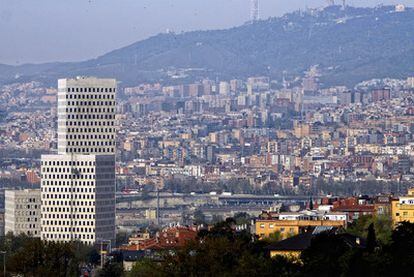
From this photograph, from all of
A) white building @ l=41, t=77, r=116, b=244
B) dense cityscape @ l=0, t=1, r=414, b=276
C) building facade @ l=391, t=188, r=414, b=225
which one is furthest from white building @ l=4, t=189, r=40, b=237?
building facade @ l=391, t=188, r=414, b=225

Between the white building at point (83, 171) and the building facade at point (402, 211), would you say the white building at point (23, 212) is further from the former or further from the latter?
the building facade at point (402, 211)

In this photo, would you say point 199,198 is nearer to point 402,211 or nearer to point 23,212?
point 23,212

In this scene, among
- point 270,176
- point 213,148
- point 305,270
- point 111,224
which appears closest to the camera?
point 305,270

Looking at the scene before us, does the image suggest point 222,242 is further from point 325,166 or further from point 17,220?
point 325,166

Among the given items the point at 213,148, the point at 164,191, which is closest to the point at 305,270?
the point at 164,191

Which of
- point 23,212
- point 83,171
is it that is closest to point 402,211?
point 83,171

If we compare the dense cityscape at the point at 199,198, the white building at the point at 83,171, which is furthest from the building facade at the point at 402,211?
the white building at the point at 83,171
